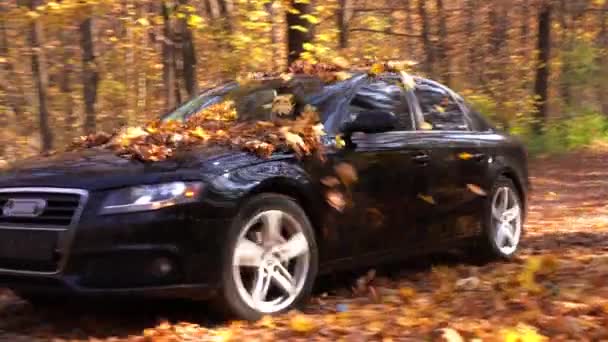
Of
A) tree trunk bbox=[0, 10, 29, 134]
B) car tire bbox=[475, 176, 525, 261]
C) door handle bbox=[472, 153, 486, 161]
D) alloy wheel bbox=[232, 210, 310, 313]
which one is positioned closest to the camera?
alloy wheel bbox=[232, 210, 310, 313]

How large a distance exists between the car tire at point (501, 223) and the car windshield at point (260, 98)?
194 cm

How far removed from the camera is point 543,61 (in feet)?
69.2

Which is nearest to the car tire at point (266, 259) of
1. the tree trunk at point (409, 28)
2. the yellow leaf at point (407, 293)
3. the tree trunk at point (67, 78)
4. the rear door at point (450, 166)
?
the yellow leaf at point (407, 293)

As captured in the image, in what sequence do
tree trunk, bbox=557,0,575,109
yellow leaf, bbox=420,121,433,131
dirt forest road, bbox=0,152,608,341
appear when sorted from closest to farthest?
1. dirt forest road, bbox=0,152,608,341
2. yellow leaf, bbox=420,121,433,131
3. tree trunk, bbox=557,0,575,109

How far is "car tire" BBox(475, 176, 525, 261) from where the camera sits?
24.2 ft

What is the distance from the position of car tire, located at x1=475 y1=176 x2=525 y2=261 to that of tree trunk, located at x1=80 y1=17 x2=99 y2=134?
10.8 metres

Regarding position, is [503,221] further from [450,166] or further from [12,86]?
[12,86]

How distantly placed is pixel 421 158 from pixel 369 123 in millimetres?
675

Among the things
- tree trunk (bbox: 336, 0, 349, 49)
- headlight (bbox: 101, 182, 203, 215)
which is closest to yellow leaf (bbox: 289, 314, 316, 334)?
headlight (bbox: 101, 182, 203, 215)

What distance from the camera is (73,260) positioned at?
488cm

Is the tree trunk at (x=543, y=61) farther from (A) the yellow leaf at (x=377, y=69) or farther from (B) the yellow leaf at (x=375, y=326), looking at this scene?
(B) the yellow leaf at (x=375, y=326)

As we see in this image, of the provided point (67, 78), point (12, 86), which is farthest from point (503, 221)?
point (12, 86)

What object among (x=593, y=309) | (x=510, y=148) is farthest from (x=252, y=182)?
(x=510, y=148)

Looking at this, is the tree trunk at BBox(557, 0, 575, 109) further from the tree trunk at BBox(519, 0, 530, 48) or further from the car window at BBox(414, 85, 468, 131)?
the car window at BBox(414, 85, 468, 131)
